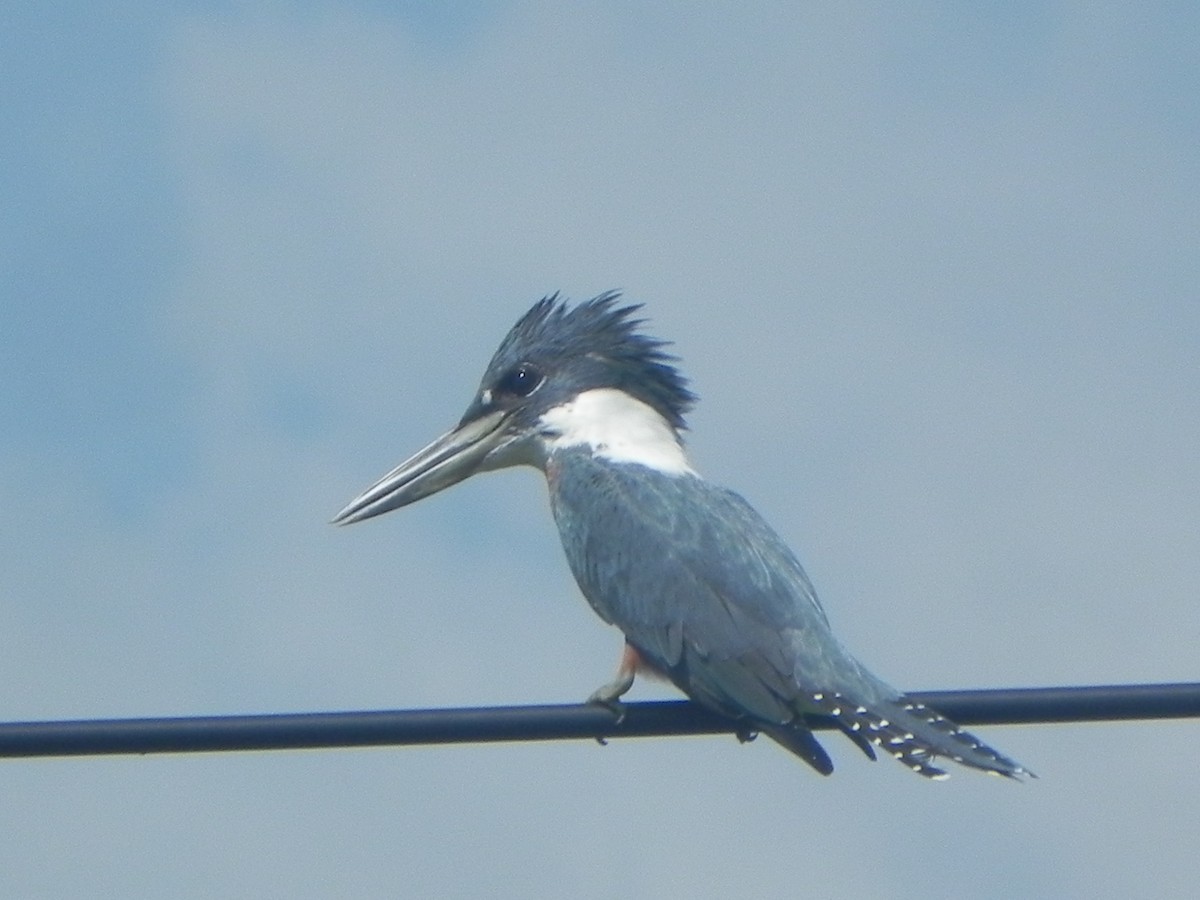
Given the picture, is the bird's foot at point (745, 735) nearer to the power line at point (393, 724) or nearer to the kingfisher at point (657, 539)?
the kingfisher at point (657, 539)

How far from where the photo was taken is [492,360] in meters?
7.75

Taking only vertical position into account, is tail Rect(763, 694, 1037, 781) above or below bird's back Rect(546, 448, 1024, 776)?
below

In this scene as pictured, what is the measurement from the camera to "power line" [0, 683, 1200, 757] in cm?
407

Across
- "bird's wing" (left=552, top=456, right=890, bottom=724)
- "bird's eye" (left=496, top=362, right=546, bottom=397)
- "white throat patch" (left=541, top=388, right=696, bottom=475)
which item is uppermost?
"bird's eye" (left=496, top=362, right=546, bottom=397)

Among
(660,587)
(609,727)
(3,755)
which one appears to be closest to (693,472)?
(660,587)

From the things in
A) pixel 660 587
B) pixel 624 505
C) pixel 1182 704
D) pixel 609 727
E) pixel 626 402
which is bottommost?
pixel 1182 704

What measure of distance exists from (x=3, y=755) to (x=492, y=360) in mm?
3853

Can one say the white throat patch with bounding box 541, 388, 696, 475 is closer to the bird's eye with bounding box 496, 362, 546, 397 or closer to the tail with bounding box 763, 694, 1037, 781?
the bird's eye with bounding box 496, 362, 546, 397

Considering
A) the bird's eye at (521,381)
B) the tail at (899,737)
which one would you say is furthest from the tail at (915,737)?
the bird's eye at (521,381)

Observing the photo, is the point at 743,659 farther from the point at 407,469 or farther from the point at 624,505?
the point at 407,469

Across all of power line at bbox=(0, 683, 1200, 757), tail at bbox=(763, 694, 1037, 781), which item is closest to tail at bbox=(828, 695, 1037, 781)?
tail at bbox=(763, 694, 1037, 781)

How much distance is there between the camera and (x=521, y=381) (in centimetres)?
757

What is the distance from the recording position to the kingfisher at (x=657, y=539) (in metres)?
5.45

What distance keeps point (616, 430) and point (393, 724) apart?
321 cm
